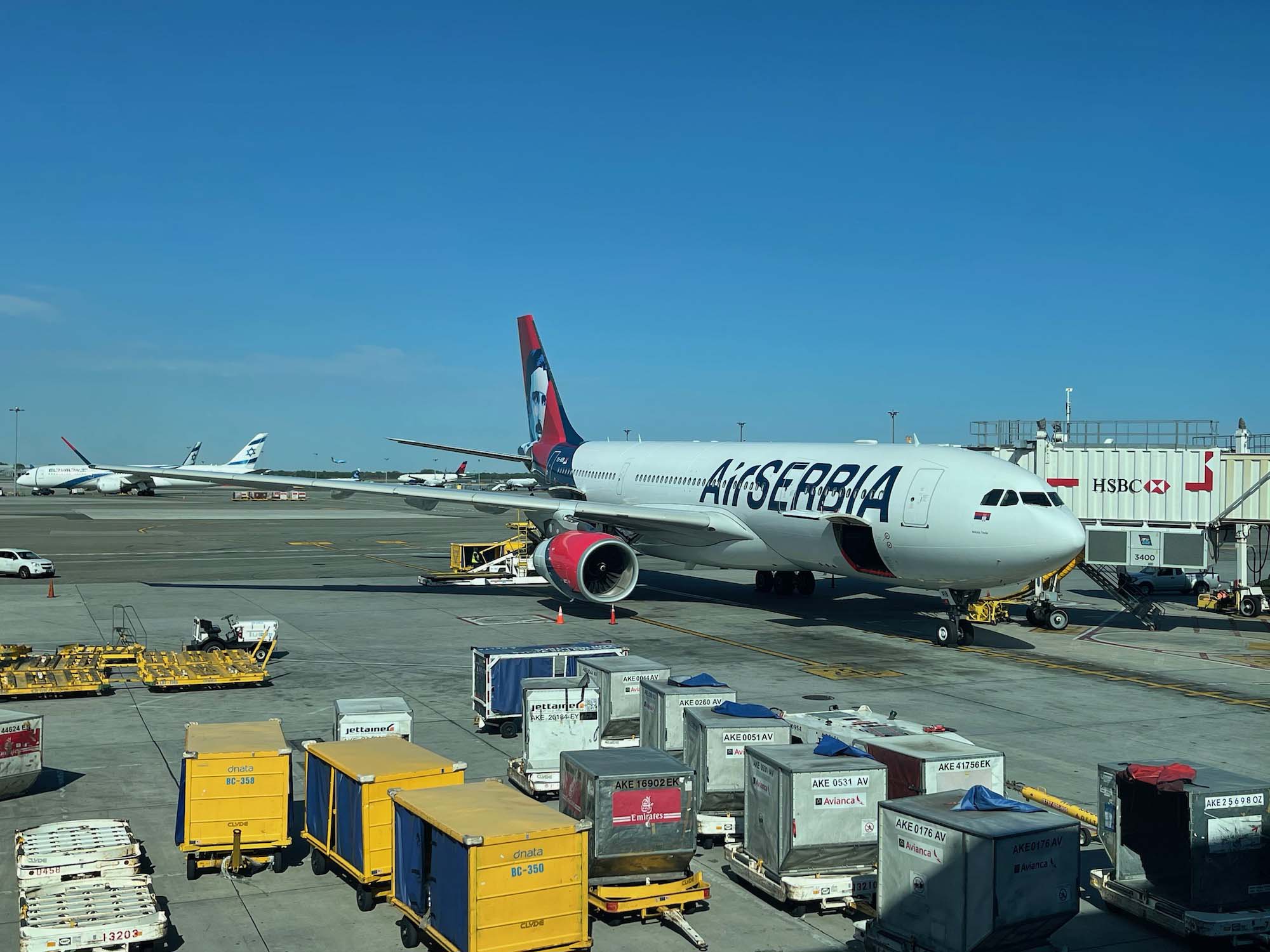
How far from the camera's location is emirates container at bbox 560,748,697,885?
35.4ft

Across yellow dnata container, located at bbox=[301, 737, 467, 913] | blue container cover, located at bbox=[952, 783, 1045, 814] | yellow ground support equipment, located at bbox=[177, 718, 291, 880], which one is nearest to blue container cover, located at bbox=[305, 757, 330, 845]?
yellow dnata container, located at bbox=[301, 737, 467, 913]

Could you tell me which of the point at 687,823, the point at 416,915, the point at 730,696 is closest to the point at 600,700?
the point at 730,696

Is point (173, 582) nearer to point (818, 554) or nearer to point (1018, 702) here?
point (818, 554)

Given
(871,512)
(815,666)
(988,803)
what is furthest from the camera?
(871,512)

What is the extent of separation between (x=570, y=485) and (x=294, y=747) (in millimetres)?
28090

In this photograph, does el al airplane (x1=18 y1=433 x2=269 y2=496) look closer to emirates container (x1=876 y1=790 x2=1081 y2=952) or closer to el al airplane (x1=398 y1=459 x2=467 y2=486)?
el al airplane (x1=398 y1=459 x2=467 y2=486)

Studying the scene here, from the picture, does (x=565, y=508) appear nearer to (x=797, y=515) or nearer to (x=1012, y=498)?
(x=797, y=515)

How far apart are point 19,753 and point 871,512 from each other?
1901 cm

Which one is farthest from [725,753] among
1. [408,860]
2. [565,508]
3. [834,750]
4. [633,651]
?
[565,508]

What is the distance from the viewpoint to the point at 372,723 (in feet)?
46.8

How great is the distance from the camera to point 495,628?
29438 mm

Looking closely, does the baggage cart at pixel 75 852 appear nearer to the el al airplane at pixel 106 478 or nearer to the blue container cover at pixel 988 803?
the blue container cover at pixel 988 803

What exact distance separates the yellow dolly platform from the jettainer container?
14.4 feet

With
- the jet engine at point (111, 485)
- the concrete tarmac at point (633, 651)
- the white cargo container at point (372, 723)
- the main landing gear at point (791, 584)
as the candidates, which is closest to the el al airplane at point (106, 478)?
the jet engine at point (111, 485)
